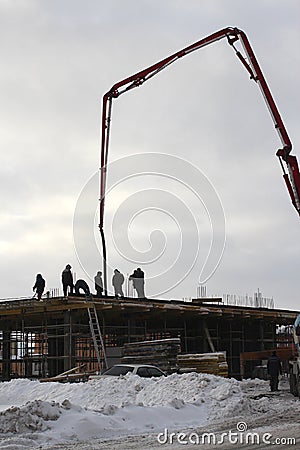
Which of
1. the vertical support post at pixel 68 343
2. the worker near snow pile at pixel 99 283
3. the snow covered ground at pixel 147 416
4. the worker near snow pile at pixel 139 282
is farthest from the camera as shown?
the worker near snow pile at pixel 139 282

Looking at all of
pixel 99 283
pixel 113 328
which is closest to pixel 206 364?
pixel 99 283

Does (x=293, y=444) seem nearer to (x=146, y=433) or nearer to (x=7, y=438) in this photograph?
(x=146, y=433)

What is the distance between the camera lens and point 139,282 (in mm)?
34219

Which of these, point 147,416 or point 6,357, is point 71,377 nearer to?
point 6,357

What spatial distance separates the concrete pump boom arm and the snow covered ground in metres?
7.68

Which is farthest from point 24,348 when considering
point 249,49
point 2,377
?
point 249,49

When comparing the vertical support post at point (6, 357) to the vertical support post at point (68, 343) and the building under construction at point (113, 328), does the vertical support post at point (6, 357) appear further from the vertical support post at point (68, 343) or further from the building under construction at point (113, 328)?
the vertical support post at point (68, 343)

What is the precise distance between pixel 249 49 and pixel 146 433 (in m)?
17.5

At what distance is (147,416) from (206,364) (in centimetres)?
1143

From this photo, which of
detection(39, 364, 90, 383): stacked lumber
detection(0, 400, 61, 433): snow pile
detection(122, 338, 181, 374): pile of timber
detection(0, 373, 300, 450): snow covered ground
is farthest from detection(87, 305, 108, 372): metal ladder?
detection(0, 400, 61, 433): snow pile

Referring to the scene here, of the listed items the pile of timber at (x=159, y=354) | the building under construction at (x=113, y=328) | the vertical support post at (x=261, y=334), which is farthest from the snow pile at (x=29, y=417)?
the vertical support post at (x=261, y=334)

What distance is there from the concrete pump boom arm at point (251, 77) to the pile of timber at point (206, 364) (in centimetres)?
669

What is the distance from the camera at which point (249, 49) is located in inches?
1080

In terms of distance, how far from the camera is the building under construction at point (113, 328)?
101 ft
